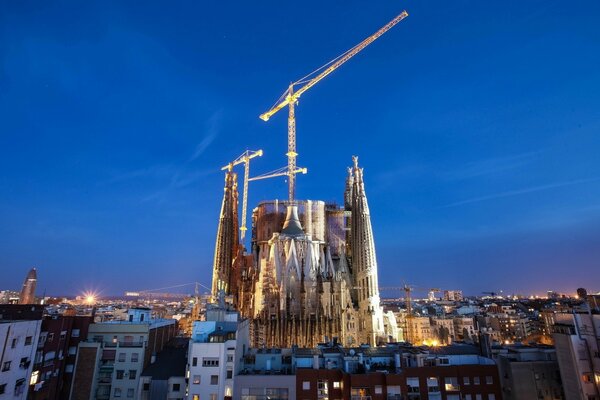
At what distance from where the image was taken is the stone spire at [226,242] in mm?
93188

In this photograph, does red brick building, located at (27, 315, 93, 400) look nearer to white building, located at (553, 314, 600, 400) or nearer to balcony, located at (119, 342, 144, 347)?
balcony, located at (119, 342, 144, 347)

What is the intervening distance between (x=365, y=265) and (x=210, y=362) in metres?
49.4

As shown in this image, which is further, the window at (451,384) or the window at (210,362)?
the window at (210,362)

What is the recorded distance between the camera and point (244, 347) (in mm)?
38625

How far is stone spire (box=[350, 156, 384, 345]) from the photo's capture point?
2849 inches

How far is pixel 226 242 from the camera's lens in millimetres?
96000

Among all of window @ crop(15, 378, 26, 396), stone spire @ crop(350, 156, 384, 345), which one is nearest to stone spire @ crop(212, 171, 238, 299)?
stone spire @ crop(350, 156, 384, 345)

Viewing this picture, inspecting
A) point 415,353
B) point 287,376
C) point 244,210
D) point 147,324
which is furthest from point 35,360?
point 244,210

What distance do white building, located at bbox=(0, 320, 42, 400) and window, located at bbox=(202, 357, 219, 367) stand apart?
13.7 metres

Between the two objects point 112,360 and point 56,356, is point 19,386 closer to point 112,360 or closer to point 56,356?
point 56,356

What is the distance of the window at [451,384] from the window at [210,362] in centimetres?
1901

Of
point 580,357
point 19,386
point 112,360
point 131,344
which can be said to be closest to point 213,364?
point 131,344

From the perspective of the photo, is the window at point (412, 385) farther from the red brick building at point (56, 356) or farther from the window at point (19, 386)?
the red brick building at point (56, 356)

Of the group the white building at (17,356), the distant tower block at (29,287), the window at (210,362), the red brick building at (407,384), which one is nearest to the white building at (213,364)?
the window at (210,362)
